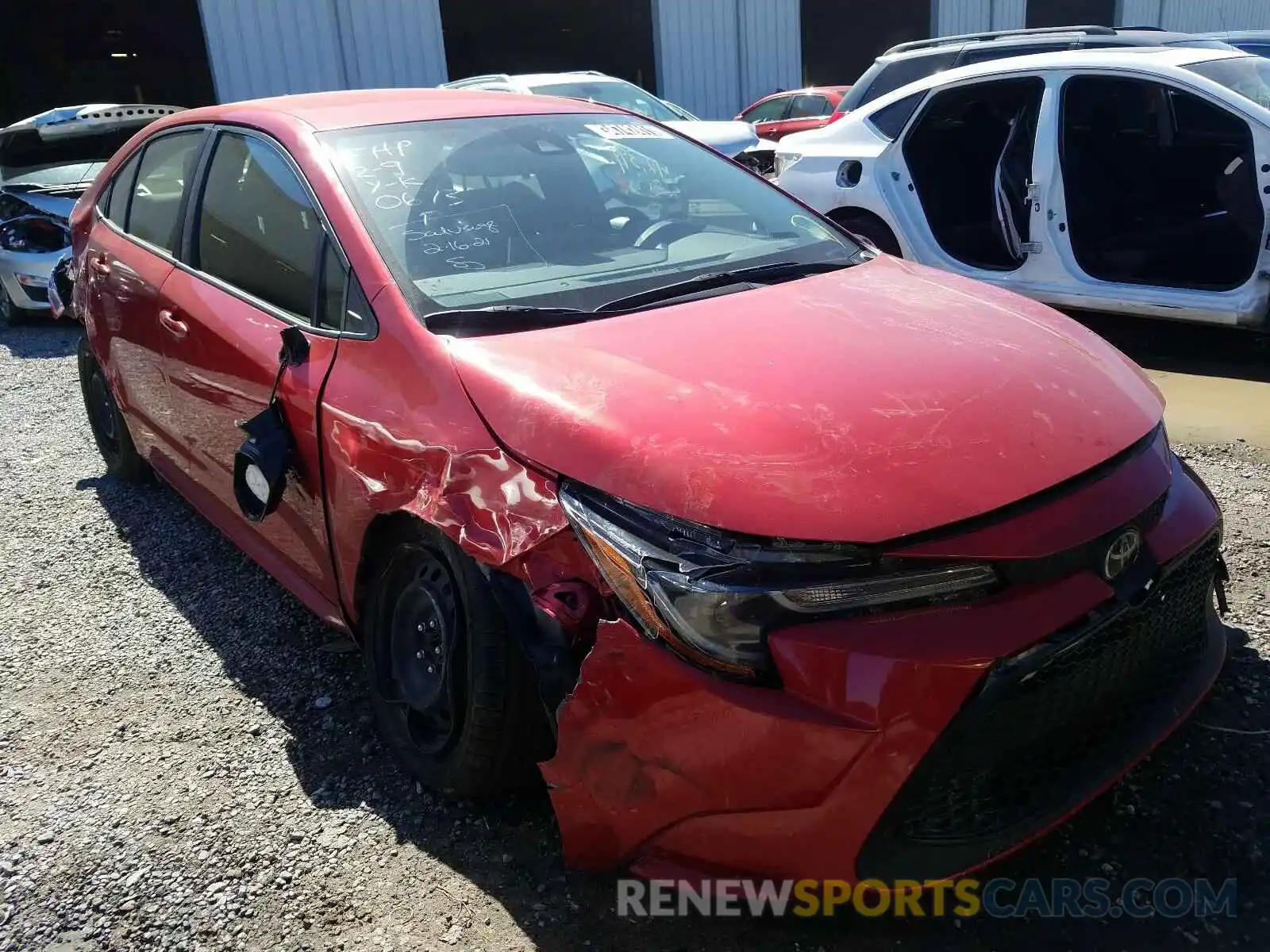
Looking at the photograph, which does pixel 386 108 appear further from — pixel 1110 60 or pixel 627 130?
pixel 1110 60

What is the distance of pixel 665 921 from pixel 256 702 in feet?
5.02

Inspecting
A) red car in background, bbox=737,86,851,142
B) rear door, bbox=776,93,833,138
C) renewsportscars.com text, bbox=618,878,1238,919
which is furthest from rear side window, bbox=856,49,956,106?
rear door, bbox=776,93,833,138

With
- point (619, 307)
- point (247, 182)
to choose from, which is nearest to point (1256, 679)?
point (619, 307)

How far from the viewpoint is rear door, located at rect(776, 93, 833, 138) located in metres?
14.7

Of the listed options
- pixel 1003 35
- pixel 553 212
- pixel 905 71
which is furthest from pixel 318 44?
pixel 553 212

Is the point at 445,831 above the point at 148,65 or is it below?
below

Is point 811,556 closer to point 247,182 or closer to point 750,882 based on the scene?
point 750,882

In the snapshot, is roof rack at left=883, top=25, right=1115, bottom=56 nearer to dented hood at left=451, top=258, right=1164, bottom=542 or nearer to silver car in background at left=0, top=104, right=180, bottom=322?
dented hood at left=451, top=258, right=1164, bottom=542

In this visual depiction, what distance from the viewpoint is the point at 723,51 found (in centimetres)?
1927

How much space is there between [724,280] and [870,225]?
382 cm

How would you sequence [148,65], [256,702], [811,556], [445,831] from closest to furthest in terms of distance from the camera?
[811,556]
[445,831]
[256,702]
[148,65]

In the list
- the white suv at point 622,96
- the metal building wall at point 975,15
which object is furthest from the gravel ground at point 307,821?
the metal building wall at point 975,15

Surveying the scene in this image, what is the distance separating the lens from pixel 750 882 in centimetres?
191

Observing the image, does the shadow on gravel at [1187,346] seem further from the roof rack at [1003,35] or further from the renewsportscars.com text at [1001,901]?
the renewsportscars.com text at [1001,901]
